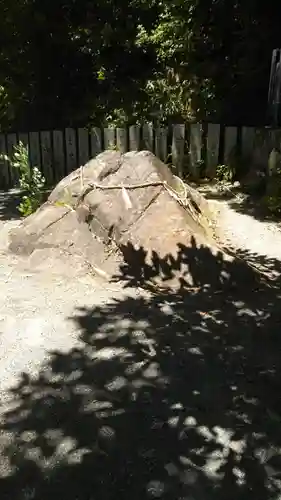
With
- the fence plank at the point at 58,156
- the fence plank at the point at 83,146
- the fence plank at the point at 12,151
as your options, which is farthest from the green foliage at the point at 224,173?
the fence plank at the point at 12,151

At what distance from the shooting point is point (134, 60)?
32.2 ft

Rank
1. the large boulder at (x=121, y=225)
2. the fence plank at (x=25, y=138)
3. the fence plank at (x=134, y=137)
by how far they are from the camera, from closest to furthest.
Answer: the large boulder at (x=121, y=225)
the fence plank at (x=134, y=137)
the fence plank at (x=25, y=138)

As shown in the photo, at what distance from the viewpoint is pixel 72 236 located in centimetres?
584

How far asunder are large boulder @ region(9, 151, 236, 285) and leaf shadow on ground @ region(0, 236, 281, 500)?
0.60 metres

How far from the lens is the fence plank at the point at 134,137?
8.95 metres

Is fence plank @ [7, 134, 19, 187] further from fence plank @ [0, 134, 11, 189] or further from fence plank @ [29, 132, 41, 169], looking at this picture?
fence plank @ [29, 132, 41, 169]

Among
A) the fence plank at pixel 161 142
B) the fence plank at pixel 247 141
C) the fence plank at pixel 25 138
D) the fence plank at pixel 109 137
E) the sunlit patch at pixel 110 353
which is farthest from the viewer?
the fence plank at pixel 25 138

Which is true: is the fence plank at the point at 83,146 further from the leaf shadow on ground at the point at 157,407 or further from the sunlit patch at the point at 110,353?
the sunlit patch at the point at 110,353

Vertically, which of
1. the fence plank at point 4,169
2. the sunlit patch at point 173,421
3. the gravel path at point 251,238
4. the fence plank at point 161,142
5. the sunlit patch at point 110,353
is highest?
the fence plank at point 161,142

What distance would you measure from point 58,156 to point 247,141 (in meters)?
3.30

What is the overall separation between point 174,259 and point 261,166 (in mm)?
3420

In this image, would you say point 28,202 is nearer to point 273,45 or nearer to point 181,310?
point 181,310

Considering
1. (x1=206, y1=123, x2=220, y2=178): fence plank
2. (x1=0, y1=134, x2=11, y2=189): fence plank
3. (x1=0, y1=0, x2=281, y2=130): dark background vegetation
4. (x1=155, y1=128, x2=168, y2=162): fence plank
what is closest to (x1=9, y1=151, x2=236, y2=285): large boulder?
(x1=206, y1=123, x2=220, y2=178): fence plank

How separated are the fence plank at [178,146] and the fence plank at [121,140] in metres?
0.84
